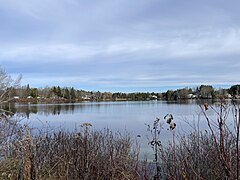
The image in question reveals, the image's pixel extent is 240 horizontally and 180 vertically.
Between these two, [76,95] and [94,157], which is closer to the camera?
[94,157]

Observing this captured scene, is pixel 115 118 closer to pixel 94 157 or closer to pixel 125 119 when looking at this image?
pixel 125 119

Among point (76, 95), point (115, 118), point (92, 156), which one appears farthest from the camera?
point (76, 95)

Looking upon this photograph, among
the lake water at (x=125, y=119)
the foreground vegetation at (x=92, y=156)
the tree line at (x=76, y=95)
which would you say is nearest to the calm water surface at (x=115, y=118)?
the lake water at (x=125, y=119)

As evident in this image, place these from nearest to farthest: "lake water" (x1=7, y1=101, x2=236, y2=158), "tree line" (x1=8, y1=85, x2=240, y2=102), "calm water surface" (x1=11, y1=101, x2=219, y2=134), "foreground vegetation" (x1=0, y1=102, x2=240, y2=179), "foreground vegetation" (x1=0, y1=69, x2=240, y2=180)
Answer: "foreground vegetation" (x1=0, y1=69, x2=240, y2=180), "foreground vegetation" (x1=0, y1=102, x2=240, y2=179), "lake water" (x1=7, y1=101, x2=236, y2=158), "calm water surface" (x1=11, y1=101, x2=219, y2=134), "tree line" (x1=8, y1=85, x2=240, y2=102)

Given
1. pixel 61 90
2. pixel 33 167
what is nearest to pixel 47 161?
pixel 33 167

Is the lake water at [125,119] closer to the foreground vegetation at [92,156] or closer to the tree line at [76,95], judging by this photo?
the foreground vegetation at [92,156]

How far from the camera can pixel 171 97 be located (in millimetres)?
117500

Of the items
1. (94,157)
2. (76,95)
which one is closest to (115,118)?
(94,157)

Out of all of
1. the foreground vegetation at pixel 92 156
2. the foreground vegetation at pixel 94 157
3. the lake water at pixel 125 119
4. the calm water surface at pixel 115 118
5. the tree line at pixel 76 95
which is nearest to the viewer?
the foreground vegetation at pixel 92 156

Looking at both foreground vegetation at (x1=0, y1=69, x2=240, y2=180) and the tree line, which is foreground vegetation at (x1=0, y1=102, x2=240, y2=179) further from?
the tree line

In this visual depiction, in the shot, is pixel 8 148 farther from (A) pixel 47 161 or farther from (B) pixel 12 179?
(B) pixel 12 179

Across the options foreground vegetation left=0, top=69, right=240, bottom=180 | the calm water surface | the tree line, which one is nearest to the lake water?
the calm water surface

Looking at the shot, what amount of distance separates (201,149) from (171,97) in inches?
4460

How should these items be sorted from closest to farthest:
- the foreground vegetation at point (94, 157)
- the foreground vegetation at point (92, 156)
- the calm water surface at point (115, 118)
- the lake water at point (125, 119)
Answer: the foreground vegetation at point (92, 156), the foreground vegetation at point (94, 157), the lake water at point (125, 119), the calm water surface at point (115, 118)
